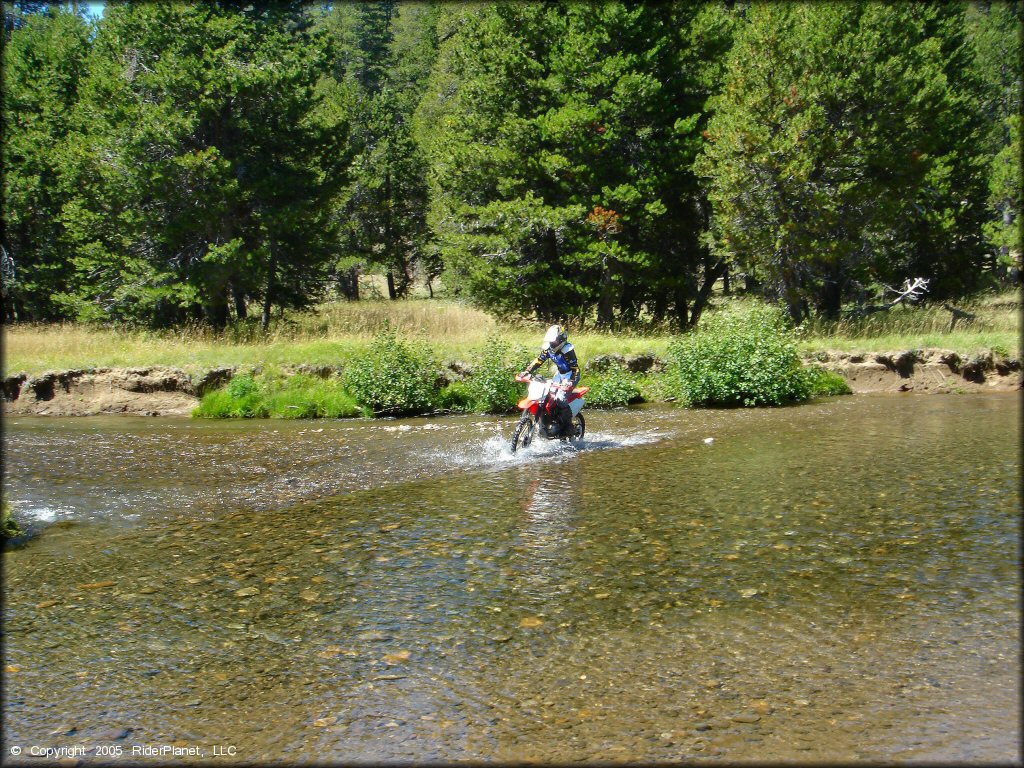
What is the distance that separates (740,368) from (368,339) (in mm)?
10736

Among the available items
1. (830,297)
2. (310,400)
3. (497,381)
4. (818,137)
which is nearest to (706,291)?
(830,297)

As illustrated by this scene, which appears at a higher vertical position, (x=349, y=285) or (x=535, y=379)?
(x=349, y=285)

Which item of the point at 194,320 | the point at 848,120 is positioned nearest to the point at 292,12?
the point at 194,320

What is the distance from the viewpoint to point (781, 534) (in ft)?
30.4

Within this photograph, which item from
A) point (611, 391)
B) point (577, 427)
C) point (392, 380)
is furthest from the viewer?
point (611, 391)

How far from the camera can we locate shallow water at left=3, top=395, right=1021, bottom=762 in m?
5.39

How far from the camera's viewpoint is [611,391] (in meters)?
20.6

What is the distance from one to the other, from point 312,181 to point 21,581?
2205cm

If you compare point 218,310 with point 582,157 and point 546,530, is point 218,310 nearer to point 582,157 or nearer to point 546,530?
point 582,157

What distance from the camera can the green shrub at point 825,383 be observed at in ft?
68.4

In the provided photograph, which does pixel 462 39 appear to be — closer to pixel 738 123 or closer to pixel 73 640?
pixel 738 123

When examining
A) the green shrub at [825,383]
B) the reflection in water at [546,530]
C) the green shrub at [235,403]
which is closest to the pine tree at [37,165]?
the green shrub at [235,403]

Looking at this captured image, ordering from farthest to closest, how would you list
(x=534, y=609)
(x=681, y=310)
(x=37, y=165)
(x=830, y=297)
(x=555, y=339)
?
(x=37, y=165) → (x=681, y=310) → (x=830, y=297) → (x=555, y=339) → (x=534, y=609)

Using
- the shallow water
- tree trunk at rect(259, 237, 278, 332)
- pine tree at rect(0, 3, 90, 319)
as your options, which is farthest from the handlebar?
pine tree at rect(0, 3, 90, 319)
